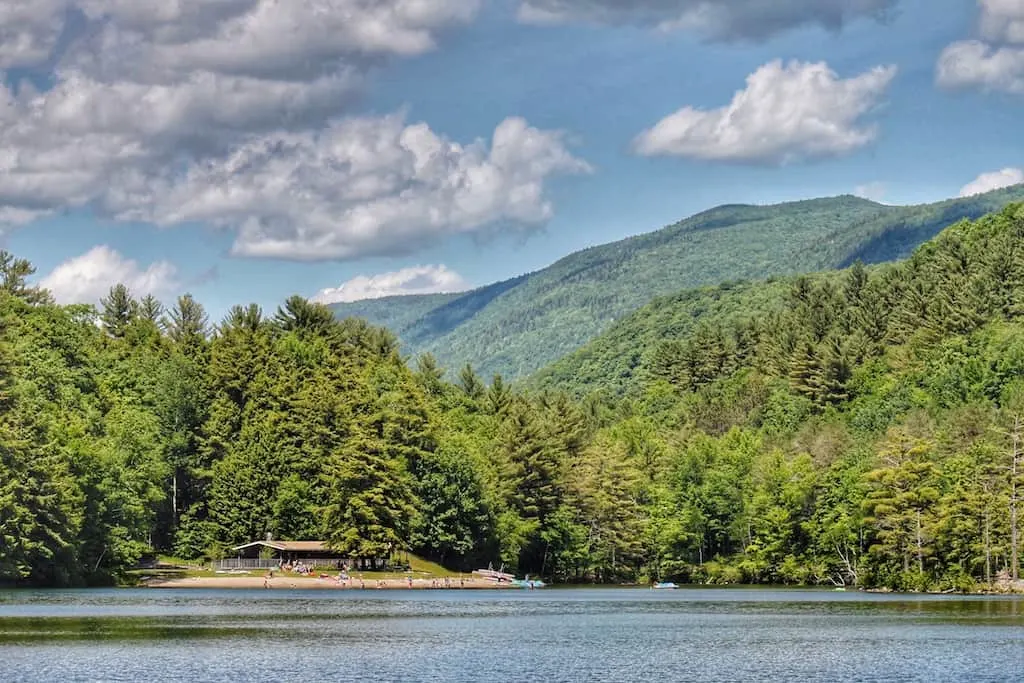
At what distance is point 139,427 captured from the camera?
14238 cm

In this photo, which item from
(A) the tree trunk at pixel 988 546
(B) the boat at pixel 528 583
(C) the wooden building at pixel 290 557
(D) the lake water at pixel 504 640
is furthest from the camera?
(B) the boat at pixel 528 583

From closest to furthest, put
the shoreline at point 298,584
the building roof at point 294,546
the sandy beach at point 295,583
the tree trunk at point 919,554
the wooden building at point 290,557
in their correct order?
the tree trunk at point 919,554, the shoreline at point 298,584, the sandy beach at point 295,583, the building roof at point 294,546, the wooden building at point 290,557

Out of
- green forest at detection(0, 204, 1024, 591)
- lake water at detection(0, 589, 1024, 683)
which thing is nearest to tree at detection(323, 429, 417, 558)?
green forest at detection(0, 204, 1024, 591)

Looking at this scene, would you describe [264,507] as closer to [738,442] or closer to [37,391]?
[37,391]

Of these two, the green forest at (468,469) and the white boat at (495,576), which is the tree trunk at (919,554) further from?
the white boat at (495,576)

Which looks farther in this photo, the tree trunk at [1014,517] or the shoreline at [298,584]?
the shoreline at [298,584]

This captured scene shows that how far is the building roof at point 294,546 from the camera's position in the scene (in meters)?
142

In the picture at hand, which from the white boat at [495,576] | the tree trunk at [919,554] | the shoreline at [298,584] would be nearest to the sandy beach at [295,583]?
the shoreline at [298,584]

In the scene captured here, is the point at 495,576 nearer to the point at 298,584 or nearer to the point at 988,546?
the point at 298,584

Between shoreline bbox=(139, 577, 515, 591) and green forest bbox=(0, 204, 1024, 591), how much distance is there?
369cm

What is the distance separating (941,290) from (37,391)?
118 meters

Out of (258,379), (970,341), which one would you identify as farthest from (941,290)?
(258,379)

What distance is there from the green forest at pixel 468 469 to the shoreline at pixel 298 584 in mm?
3687

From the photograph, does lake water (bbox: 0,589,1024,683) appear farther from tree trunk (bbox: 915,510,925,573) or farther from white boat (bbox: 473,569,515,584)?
white boat (bbox: 473,569,515,584)
